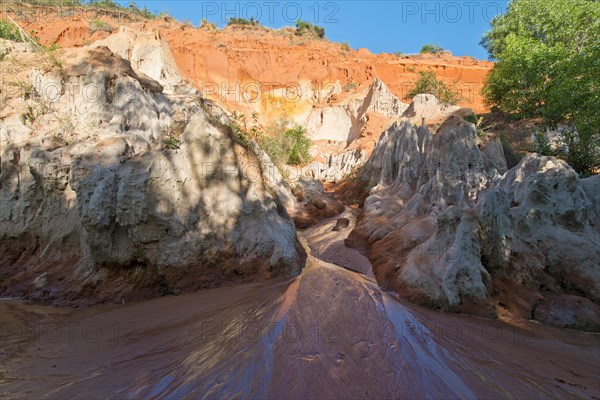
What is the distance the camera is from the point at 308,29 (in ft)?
140

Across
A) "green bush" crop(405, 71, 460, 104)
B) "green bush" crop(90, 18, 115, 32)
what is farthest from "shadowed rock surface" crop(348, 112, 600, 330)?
"green bush" crop(90, 18, 115, 32)

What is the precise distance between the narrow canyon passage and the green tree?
31.0 ft

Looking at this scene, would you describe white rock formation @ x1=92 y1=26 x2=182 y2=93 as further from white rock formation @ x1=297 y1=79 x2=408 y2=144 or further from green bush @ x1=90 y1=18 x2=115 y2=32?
white rock formation @ x1=297 y1=79 x2=408 y2=144

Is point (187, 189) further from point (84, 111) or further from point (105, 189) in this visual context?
point (84, 111)

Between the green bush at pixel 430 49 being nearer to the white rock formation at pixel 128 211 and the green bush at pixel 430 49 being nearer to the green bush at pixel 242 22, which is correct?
the green bush at pixel 242 22

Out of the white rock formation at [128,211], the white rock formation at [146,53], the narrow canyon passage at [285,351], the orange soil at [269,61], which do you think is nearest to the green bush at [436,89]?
the orange soil at [269,61]

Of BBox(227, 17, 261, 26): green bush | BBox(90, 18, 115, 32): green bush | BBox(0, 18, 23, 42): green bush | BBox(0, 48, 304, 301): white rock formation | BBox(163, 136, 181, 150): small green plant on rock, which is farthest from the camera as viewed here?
BBox(227, 17, 261, 26): green bush

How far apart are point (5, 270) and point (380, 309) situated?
22.9ft

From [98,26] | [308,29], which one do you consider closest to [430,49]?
[308,29]

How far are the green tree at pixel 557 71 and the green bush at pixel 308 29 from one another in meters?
24.0

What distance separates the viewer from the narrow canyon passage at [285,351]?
246cm

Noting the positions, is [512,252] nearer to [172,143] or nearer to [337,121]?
[172,143]

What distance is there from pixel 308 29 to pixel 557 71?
34.6m

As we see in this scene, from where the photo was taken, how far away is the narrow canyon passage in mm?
2461
